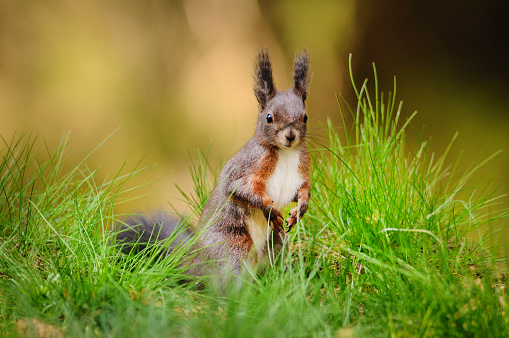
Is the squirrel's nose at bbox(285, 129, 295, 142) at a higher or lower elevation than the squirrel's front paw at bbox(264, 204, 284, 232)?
higher

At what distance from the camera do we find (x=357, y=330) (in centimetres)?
146

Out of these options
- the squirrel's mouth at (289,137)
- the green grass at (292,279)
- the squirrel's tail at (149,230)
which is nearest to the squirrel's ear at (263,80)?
the squirrel's mouth at (289,137)

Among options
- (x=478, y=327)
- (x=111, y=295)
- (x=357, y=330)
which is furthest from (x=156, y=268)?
(x=478, y=327)

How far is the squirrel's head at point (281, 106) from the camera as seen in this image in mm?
1979

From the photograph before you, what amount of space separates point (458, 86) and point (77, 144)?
344cm

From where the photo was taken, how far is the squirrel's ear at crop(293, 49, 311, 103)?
2.16 metres

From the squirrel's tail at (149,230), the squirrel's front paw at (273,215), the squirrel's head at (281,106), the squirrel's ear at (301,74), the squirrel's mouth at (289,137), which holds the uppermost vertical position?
the squirrel's ear at (301,74)

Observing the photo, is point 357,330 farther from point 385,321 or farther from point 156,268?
point 156,268

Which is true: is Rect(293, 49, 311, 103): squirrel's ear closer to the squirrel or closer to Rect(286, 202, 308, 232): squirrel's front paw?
the squirrel

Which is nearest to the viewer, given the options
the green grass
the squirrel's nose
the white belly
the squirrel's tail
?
the green grass

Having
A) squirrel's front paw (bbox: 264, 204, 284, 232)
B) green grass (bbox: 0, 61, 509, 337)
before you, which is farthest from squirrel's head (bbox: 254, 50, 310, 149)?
green grass (bbox: 0, 61, 509, 337)

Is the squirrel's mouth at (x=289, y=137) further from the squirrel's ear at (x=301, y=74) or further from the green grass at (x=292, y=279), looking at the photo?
the green grass at (x=292, y=279)

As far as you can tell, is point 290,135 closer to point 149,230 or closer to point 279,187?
point 279,187

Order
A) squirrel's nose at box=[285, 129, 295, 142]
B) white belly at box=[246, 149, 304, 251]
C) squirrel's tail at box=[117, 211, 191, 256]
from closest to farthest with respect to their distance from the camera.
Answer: squirrel's nose at box=[285, 129, 295, 142]
white belly at box=[246, 149, 304, 251]
squirrel's tail at box=[117, 211, 191, 256]
